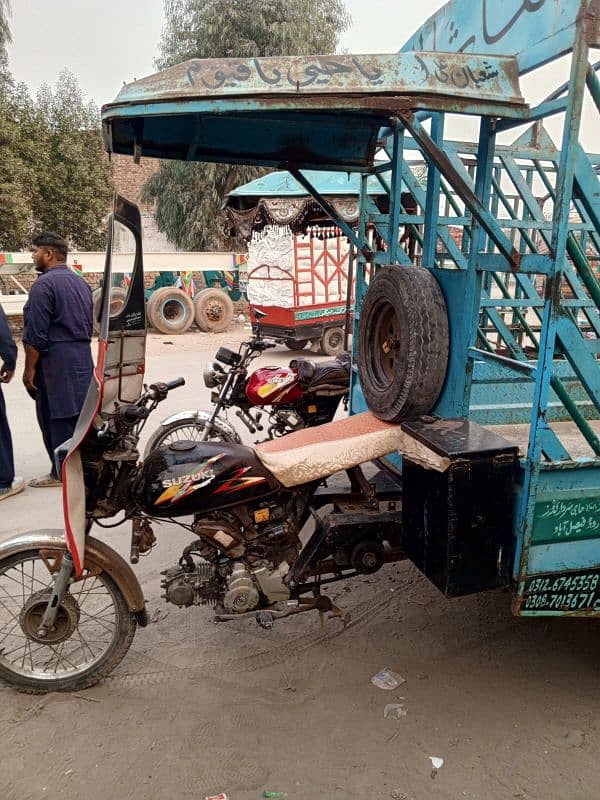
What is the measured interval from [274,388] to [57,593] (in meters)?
2.54

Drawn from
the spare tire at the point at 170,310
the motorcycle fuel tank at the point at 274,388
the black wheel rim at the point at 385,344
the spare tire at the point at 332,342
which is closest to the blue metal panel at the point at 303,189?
the spare tire at the point at 332,342

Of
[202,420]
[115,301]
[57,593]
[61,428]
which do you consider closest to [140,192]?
[61,428]

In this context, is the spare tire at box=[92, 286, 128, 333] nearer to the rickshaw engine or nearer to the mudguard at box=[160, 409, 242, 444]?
the rickshaw engine

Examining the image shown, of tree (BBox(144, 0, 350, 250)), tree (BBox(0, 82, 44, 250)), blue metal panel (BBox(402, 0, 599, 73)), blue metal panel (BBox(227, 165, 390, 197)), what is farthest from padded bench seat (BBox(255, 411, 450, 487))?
tree (BBox(144, 0, 350, 250))

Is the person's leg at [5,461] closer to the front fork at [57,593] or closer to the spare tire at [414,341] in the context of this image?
the front fork at [57,593]

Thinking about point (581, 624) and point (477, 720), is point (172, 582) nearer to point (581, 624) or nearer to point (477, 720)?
point (477, 720)

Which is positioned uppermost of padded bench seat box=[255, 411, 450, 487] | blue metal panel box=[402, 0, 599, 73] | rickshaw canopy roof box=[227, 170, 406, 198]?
rickshaw canopy roof box=[227, 170, 406, 198]

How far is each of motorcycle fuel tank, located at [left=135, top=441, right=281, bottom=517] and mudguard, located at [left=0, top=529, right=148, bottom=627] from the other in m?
0.24

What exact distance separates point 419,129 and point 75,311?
3101mm

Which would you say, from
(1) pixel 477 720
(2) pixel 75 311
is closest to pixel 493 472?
(1) pixel 477 720

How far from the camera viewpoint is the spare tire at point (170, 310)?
41.3ft

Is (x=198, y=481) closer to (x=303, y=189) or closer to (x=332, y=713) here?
(x=332, y=713)

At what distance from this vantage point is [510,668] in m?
2.63

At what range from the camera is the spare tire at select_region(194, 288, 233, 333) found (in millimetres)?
Result: 13125
